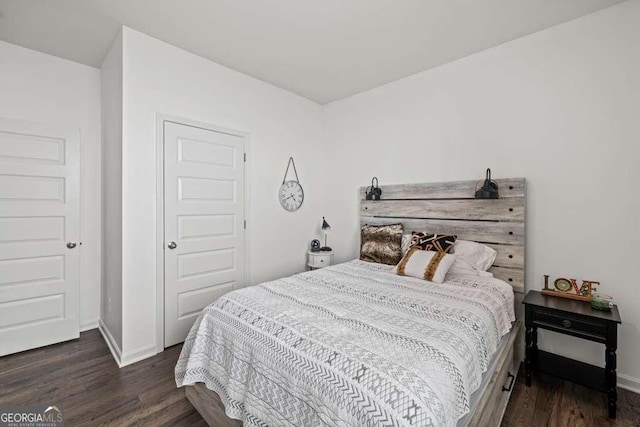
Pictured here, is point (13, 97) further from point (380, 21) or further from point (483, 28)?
point (483, 28)

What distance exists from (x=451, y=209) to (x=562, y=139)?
3.32 ft

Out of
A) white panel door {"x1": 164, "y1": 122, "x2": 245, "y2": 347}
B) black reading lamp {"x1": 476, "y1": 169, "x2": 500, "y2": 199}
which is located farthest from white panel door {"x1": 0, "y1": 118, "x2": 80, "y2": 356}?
black reading lamp {"x1": 476, "y1": 169, "x2": 500, "y2": 199}

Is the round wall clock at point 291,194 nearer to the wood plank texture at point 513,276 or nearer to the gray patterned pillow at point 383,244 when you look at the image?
the gray patterned pillow at point 383,244

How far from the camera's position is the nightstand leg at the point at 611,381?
1.80 metres

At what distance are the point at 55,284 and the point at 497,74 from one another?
461 cm

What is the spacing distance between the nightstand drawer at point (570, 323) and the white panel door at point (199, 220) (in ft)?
8.98

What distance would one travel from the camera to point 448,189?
2889 mm

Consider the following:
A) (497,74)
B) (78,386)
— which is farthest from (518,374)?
(78,386)

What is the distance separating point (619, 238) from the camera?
210 cm

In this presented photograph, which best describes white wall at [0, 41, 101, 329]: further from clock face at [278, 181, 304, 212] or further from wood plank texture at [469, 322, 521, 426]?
wood plank texture at [469, 322, 521, 426]

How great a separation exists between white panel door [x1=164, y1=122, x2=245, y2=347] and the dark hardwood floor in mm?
Result: 517

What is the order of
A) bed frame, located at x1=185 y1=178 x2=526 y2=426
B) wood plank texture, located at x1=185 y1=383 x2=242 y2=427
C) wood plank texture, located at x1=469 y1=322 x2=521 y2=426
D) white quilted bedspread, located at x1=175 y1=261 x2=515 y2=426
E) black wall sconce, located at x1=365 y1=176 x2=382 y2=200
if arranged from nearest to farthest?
1. white quilted bedspread, located at x1=175 y1=261 x2=515 y2=426
2. wood plank texture, located at x1=469 y1=322 x2=521 y2=426
3. wood plank texture, located at x1=185 y1=383 x2=242 y2=427
4. bed frame, located at x1=185 y1=178 x2=526 y2=426
5. black wall sconce, located at x1=365 y1=176 x2=382 y2=200

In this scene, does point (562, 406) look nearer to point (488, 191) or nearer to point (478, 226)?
point (478, 226)

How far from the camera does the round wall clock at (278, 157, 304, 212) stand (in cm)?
369
